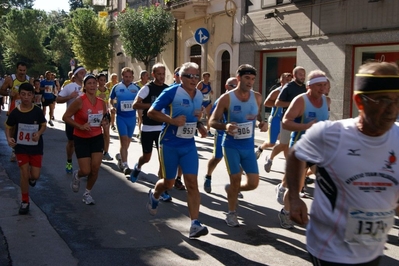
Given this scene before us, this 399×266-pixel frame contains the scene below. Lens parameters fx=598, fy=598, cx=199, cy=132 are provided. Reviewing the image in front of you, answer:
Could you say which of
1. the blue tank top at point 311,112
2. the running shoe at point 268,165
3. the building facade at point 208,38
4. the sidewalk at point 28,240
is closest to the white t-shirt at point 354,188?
the sidewalk at point 28,240

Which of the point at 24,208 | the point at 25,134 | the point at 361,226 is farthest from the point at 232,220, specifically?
the point at 361,226

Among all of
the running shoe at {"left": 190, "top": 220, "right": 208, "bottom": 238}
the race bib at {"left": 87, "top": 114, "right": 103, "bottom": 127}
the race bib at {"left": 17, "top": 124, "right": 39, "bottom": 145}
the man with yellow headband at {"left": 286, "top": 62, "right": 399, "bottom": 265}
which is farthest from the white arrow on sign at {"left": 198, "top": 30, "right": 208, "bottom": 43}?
the man with yellow headband at {"left": 286, "top": 62, "right": 399, "bottom": 265}

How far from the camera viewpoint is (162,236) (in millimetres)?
6375

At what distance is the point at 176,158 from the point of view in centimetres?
644

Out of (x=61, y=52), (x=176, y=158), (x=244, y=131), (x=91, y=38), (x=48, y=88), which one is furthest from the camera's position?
(x=61, y=52)

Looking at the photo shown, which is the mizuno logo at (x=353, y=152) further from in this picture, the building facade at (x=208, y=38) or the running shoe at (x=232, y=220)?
the building facade at (x=208, y=38)

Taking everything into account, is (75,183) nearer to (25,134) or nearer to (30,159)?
(30,159)

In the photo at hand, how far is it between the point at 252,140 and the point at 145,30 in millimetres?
22042

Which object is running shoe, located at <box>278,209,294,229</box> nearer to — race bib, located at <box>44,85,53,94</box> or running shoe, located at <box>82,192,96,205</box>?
running shoe, located at <box>82,192,96,205</box>

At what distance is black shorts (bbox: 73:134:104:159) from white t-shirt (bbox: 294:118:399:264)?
5.23m

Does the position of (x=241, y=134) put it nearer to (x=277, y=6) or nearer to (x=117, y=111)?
(x=117, y=111)

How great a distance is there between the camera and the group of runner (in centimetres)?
292

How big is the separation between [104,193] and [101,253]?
3.08 m

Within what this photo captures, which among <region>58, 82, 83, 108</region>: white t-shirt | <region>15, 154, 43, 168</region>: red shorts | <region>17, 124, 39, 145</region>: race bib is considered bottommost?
<region>15, 154, 43, 168</region>: red shorts
